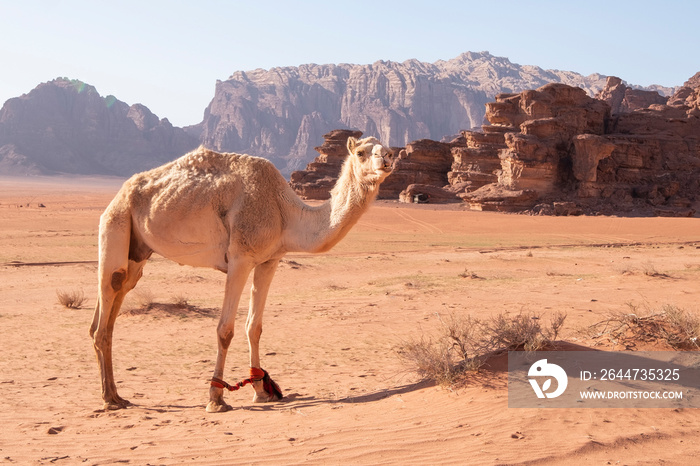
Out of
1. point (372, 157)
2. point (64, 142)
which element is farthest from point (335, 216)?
point (64, 142)

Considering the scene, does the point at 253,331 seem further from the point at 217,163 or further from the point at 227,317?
the point at 217,163

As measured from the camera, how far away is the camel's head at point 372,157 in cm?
679

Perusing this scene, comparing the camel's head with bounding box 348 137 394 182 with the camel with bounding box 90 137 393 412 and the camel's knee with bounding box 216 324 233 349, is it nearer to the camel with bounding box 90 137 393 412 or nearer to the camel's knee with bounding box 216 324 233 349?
the camel with bounding box 90 137 393 412

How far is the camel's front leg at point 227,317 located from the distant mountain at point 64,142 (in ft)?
589

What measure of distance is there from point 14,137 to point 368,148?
659 feet

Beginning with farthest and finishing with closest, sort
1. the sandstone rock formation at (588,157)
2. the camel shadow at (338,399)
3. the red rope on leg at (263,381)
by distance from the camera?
the sandstone rock formation at (588,157)
the red rope on leg at (263,381)
the camel shadow at (338,399)

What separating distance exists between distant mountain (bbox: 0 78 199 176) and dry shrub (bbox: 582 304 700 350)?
593ft

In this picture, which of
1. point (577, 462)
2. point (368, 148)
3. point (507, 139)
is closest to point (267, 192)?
point (368, 148)

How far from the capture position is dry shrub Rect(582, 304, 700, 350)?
307 inches

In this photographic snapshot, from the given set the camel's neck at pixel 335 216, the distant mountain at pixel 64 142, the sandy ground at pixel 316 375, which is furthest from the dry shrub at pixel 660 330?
the distant mountain at pixel 64 142

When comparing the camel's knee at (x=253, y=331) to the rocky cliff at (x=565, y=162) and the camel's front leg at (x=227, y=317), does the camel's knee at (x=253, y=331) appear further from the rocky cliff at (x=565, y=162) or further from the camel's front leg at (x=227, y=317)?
the rocky cliff at (x=565, y=162)

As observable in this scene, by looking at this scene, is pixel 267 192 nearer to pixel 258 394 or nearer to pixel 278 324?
pixel 258 394

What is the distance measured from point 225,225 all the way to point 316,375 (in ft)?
9.04

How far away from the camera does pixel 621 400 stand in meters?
6.39
